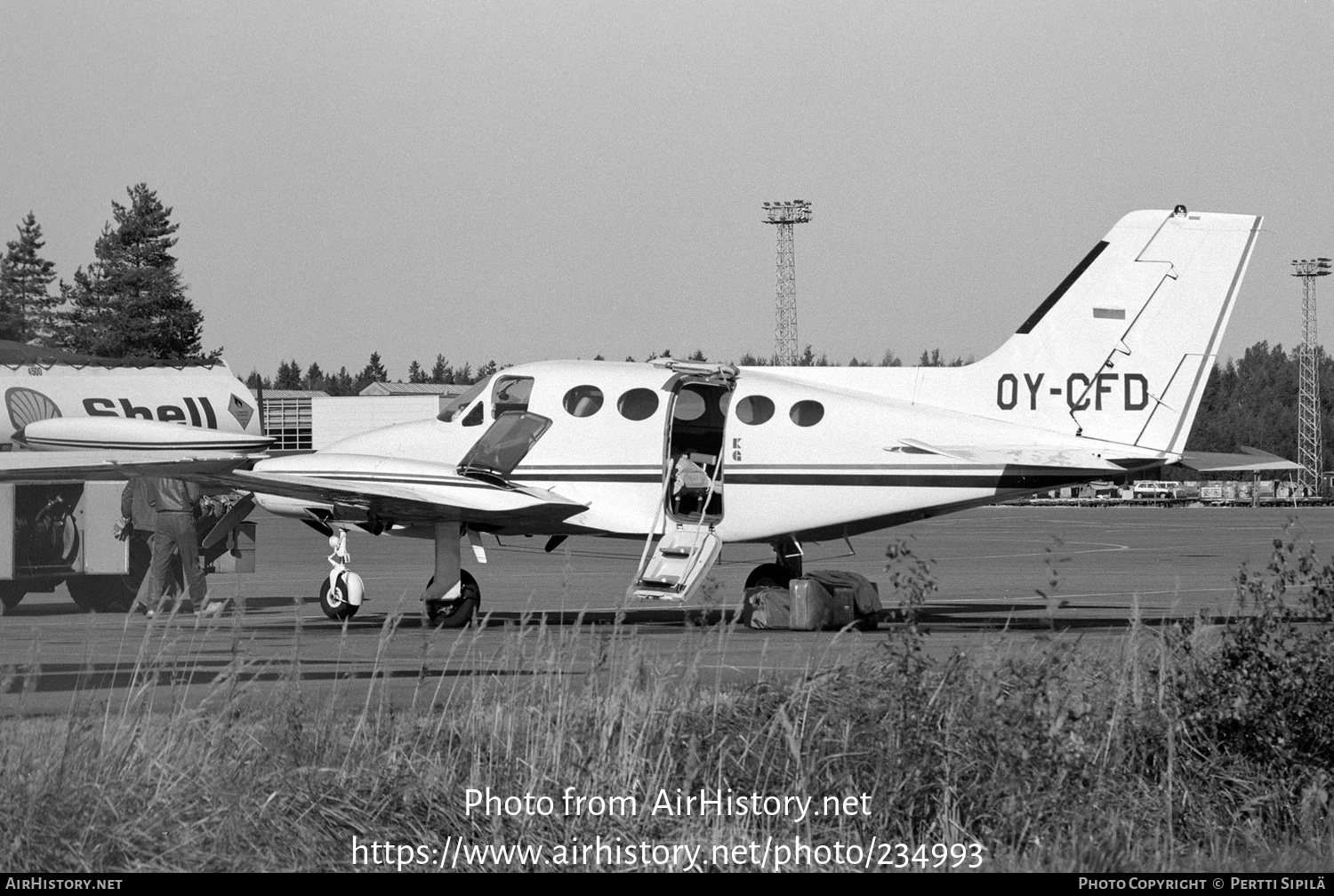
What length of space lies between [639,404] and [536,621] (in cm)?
283

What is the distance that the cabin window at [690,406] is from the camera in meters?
18.0

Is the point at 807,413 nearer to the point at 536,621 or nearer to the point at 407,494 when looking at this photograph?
the point at 536,621

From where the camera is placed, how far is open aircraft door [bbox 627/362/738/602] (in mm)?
16797

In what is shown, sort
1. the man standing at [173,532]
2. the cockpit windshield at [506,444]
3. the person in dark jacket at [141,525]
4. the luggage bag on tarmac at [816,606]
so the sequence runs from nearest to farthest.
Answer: the luggage bag on tarmac at [816,606]
the man standing at [173,532]
the person in dark jacket at [141,525]
the cockpit windshield at [506,444]

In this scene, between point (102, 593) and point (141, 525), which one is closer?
point (141, 525)

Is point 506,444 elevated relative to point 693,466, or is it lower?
elevated

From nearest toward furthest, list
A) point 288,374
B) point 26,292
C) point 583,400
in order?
point 583,400, point 26,292, point 288,374

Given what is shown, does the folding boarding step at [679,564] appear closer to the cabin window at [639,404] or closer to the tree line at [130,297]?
the cabin window at [639,404]

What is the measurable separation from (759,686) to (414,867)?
2.93 metres

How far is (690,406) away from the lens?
1798 cm

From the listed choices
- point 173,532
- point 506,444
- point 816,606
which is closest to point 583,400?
point 506,444

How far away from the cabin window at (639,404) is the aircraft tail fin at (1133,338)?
150 inches

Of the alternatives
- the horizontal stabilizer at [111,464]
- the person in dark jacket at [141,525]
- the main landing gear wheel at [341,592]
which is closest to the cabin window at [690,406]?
the main landing gear wheel at [341,592]

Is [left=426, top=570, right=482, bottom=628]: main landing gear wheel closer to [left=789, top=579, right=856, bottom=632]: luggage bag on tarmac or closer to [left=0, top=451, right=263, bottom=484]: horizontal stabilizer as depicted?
[left=0, top=451, right=263, bottom=484]: horizontal stabilizer
